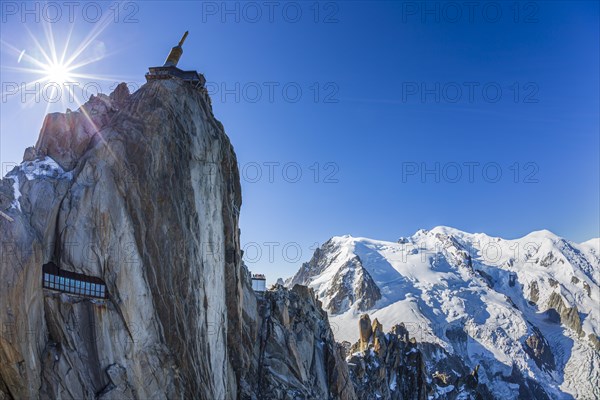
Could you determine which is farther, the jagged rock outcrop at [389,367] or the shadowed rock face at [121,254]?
the jagged rock outcrop at [389,367]

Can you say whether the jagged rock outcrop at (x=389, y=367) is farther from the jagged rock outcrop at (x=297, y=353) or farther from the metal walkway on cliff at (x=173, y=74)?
the metal walkway on cliff at (x=173, y=74)

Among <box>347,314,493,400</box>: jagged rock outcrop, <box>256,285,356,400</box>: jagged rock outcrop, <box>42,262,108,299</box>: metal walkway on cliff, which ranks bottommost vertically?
<box>347,314,493,400</box>: jagged rock outcrop

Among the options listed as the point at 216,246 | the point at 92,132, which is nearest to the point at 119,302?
the point at 216,246

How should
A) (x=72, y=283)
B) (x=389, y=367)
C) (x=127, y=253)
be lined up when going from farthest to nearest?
(x=389, y=367) < (x=127, y=253) < (x=72, y=283)

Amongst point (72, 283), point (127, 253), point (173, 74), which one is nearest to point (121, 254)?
point (127, 253)

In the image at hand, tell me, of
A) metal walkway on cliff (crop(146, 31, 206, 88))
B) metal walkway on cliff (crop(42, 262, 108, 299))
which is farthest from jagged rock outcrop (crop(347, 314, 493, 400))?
metal walkway on cliff (crop(42, 262, 108, 299))

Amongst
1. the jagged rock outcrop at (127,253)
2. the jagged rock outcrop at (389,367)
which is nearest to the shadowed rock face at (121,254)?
the jagged rock outcrop at (127,253)

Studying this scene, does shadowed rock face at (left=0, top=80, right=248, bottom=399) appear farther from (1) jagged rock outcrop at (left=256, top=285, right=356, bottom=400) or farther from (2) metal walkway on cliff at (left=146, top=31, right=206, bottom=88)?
(1) jagged rock outcrop at (left=256, top=285, right=356, bottom=400)

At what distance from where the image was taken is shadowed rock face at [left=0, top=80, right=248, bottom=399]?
3180cm

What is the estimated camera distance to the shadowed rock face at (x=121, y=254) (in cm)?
3180

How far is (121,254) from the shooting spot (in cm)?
3594

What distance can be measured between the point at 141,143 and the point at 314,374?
1836 inches

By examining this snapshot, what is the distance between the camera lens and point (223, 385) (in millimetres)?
43562

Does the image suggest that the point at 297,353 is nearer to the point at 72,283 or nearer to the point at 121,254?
the point at 121,254
